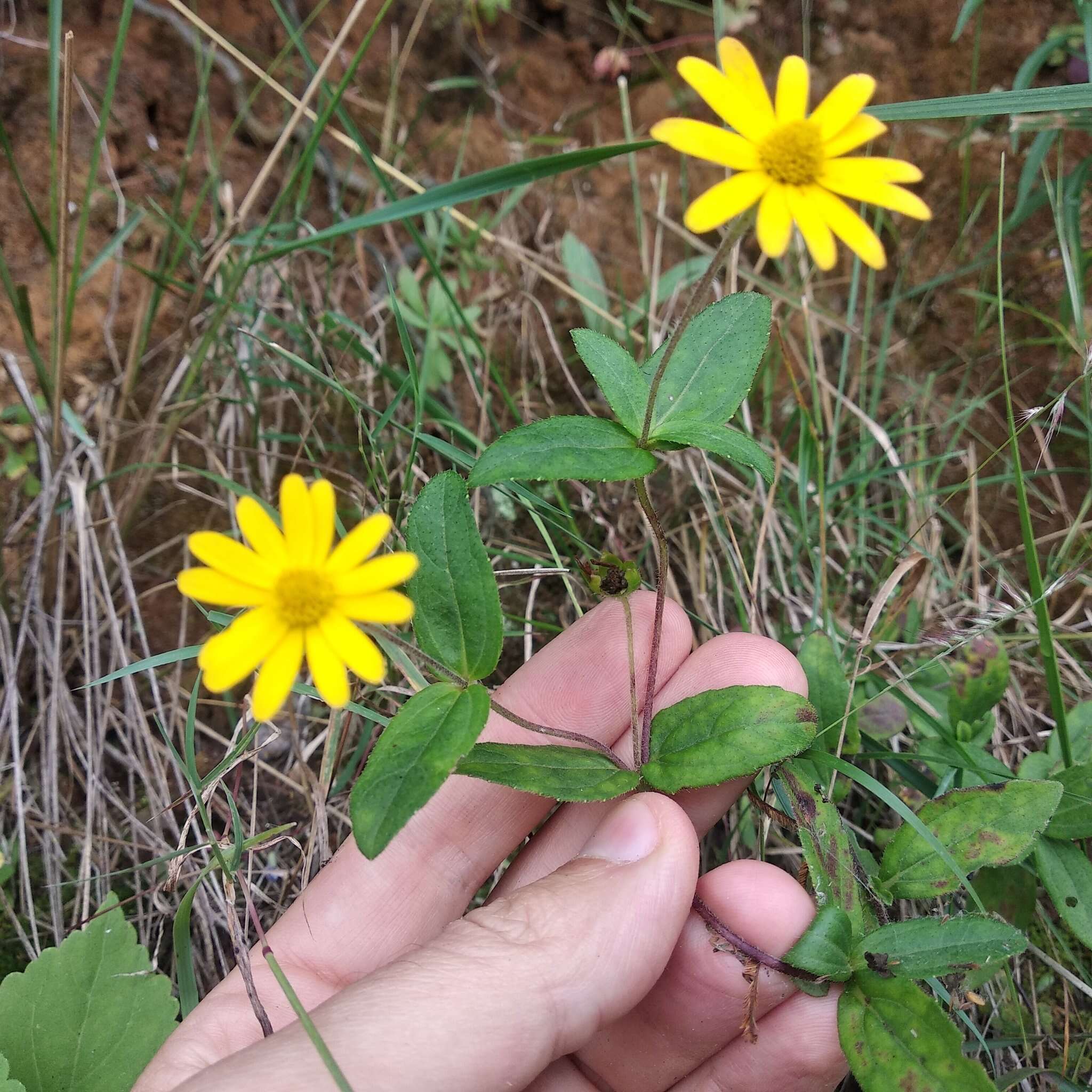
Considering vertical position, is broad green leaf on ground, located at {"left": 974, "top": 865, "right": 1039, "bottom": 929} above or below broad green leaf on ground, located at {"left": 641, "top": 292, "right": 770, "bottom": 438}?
below

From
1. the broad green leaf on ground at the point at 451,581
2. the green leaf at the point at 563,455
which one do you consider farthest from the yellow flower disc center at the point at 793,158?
the broad green leaf on ground at the point at 451,581

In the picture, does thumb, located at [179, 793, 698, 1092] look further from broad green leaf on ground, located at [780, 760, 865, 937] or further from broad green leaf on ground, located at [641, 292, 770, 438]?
broad green leaf on ground, located at [641, 292, 770, 438]

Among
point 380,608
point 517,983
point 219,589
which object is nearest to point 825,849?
point 517,983

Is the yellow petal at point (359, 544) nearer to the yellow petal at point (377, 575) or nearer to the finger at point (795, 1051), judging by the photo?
the yellow petal at point (377, 575)

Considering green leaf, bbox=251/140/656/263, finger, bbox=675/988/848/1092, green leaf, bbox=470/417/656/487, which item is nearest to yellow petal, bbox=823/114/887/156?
green leaf, bbox=251/140/656/263

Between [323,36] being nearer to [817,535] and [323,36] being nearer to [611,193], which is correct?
[611,193]

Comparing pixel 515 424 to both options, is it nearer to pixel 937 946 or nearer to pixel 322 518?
pixel 322 518

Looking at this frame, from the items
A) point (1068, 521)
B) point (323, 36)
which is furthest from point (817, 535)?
point (323, 36)
